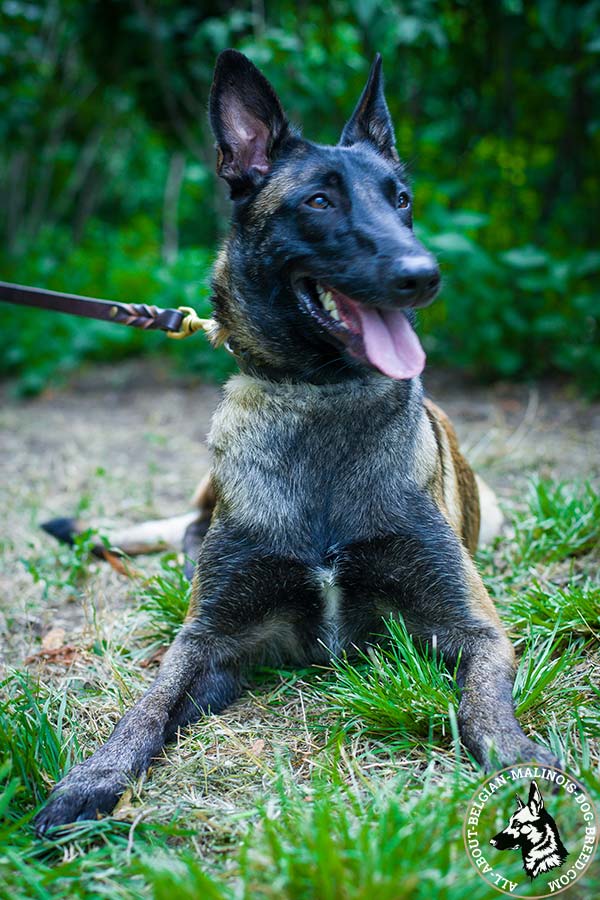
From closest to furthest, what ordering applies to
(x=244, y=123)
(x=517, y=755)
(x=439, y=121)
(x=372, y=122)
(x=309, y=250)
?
(x=517, y=755), (x=309, y=250), (x=244, y=123), (x=372, y=122), (x=439, y=121)

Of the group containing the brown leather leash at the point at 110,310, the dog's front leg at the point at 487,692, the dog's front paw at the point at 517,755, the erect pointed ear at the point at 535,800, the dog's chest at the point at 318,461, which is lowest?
the erect pointed ear at the point at 535,800

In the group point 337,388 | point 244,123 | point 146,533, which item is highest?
point 244,123

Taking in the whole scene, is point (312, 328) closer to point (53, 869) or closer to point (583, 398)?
point (53, 869)

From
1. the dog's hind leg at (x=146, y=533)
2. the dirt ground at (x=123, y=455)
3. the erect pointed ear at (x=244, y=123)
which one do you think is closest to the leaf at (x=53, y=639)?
the dirt ground at (x=123, y=455)

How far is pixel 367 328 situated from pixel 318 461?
46 centimetres

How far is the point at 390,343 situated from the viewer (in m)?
2.26

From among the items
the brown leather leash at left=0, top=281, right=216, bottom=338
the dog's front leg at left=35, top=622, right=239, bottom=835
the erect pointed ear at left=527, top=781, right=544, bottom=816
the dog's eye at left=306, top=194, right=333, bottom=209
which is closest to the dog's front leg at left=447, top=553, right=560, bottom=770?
the erect pointed ear at left=527, top=781, right=544, bottom=816

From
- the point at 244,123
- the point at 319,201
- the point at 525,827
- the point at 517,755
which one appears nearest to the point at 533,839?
the point at 525,827

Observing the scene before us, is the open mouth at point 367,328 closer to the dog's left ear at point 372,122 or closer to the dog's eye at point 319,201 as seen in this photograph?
the dog's eye at point 319,201

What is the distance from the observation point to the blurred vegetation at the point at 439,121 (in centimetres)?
554

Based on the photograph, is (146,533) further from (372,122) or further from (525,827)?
(525,827)

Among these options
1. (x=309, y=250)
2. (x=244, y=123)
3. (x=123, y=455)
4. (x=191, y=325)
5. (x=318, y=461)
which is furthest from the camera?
(x=123, y=455)

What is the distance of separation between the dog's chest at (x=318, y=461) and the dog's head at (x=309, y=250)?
12cm

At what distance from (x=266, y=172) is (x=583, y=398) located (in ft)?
12.4
